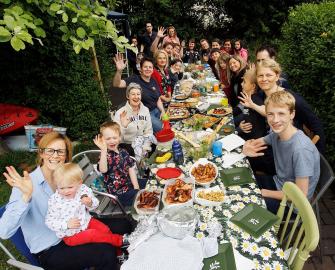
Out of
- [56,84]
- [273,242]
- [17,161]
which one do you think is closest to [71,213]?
[273,242]

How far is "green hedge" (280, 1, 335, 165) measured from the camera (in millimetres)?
3926

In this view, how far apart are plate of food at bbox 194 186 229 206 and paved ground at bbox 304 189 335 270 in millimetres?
1430

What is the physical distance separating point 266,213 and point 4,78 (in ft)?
19.1

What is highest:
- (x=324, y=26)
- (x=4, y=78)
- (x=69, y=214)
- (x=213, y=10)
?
(x=213, y=10)

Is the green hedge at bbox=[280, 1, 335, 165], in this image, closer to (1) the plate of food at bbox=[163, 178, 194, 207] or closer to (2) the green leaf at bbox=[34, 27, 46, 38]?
(1) the plate of food at bbox=[163, 178, 194, 207]

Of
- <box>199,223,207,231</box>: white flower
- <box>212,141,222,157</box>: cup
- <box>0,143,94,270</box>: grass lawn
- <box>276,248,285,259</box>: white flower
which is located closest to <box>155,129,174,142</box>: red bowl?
<box>212,141,222,157</box>: cup

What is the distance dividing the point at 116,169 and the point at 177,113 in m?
1.85

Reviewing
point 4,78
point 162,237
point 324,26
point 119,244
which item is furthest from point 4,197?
point 324,26

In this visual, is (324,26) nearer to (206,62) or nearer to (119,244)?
(119,244)

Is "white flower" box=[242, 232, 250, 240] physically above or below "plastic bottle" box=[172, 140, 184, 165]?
below

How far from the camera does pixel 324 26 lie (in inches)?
178

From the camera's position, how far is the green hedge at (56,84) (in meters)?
5.76

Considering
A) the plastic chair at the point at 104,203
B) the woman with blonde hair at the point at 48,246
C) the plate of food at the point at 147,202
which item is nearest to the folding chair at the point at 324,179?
the plate of food at the point at 147,202

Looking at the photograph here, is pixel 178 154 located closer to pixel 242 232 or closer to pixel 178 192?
pixel 178 192
